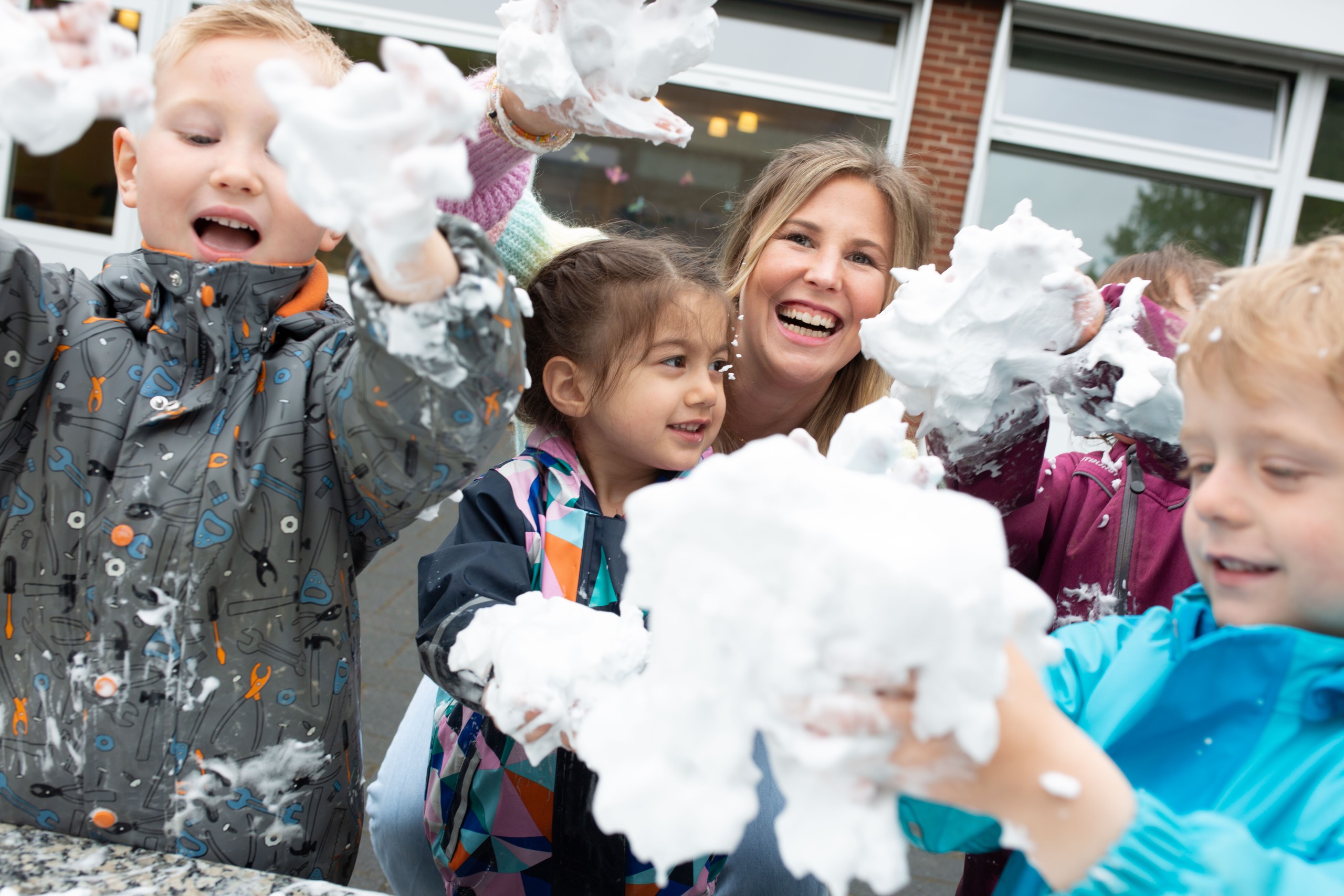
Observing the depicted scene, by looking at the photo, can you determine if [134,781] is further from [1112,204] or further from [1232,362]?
[1112,204]

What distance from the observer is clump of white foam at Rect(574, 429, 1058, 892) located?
0.73m

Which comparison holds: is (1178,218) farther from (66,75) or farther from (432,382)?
(66,75)

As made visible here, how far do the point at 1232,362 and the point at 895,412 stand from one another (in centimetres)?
34

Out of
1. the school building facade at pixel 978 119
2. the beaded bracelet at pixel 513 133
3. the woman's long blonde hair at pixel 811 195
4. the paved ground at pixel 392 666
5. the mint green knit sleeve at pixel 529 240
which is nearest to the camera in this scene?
the beaded bracelet at pixel 513 133

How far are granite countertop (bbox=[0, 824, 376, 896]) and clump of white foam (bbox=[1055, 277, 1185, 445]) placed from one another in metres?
1.15

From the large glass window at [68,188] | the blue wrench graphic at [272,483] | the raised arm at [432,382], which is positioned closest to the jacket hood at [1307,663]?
the raised arm at [432,382]

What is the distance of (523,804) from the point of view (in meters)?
1.52

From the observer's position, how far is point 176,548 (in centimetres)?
128

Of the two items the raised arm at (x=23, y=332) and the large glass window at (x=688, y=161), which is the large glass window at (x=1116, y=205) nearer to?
the large glass window at (x=688, y=161)

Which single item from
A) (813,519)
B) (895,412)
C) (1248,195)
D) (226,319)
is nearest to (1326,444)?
(895,412)

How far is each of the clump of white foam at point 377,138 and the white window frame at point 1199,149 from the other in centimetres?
597

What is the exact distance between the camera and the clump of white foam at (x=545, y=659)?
1.18 meters

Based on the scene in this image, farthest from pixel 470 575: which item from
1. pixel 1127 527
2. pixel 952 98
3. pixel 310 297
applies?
pixel 952 98

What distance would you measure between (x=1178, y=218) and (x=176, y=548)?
6916 mm
